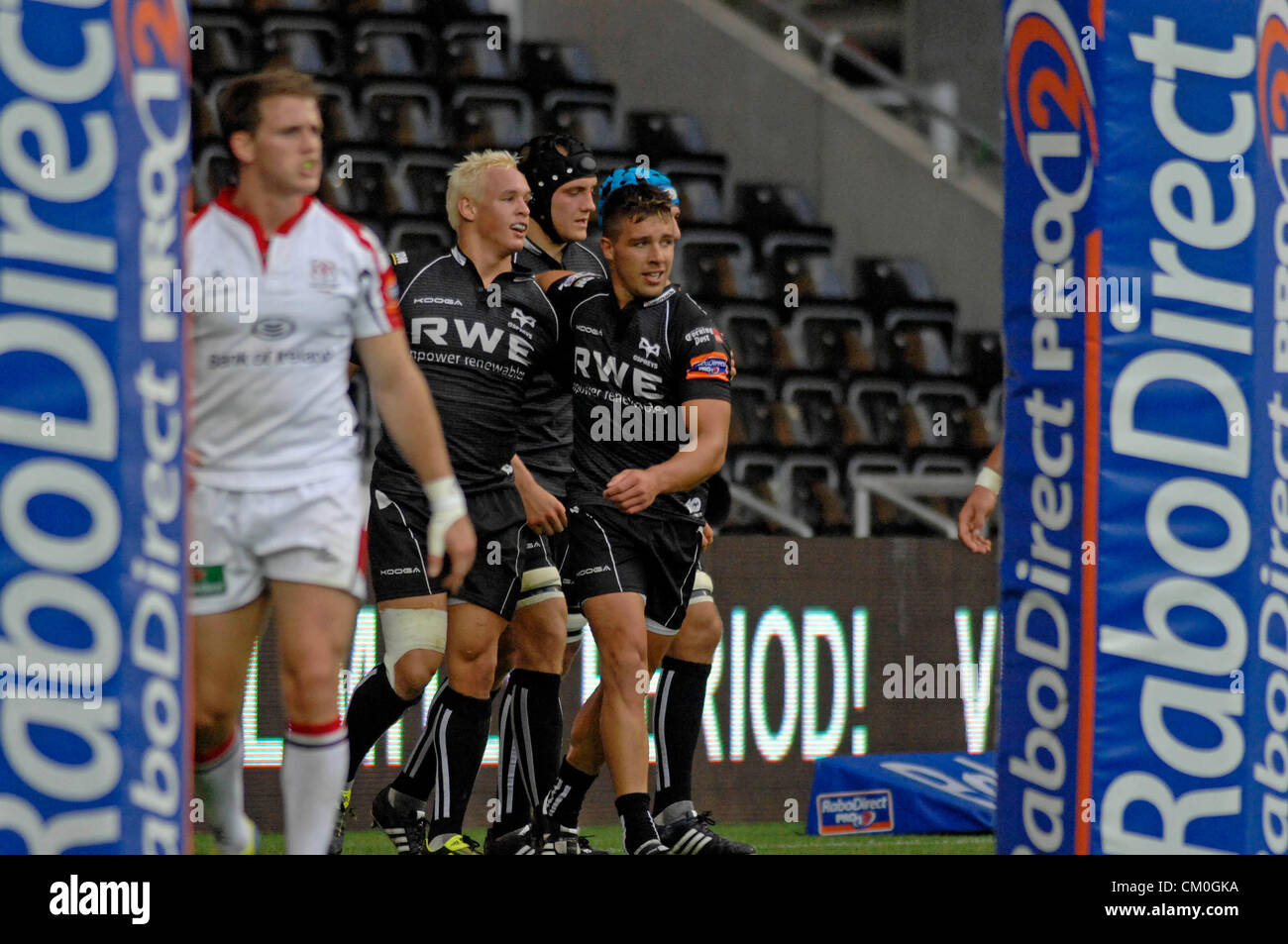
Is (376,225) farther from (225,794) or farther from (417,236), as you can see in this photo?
(225,794)

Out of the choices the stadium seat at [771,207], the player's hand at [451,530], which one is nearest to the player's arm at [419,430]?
the player's hand at [451,530]

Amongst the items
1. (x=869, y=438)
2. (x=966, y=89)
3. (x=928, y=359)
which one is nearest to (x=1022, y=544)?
(x=869, y=438)

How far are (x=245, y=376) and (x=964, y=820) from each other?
4.20 meters

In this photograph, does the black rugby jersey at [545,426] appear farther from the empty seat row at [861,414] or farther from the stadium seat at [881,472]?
the empty seat row at [861,414]

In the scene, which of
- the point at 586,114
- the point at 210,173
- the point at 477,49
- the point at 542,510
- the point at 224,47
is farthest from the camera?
the point at 477,49

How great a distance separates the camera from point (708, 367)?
20.5 ft

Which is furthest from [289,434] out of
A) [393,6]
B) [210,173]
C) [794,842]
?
[393,6]

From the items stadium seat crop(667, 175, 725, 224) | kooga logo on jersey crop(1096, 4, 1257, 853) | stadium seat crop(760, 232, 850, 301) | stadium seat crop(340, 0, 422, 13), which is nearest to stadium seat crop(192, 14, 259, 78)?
stadium seat crop(340, 0, 422, 13)

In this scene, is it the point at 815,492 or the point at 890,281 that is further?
the point at 890,281

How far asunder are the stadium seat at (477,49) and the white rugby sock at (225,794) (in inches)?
319

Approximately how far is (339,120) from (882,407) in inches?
144
